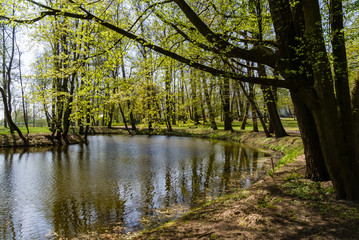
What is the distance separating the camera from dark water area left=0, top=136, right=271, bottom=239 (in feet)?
21.3

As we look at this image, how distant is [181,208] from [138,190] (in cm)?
260

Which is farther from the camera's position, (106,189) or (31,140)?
(31,140)

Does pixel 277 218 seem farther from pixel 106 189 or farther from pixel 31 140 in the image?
pixel 31 140

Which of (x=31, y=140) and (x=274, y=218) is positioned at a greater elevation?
(x=31, y=140)

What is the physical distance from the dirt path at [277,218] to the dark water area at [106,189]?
1472 mm

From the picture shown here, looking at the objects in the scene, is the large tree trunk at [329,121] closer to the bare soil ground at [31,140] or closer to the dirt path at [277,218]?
the dirt path at [277,218]

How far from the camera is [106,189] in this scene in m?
9.36

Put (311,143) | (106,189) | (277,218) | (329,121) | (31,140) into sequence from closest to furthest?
1. (277,218)
2. (329,121)
3. (311,143)
4. (106,189)
5. (31,140)

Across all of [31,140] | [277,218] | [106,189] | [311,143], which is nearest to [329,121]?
[311,143]

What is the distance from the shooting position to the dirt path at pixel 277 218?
4.23m

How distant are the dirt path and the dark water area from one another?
58.0 inches

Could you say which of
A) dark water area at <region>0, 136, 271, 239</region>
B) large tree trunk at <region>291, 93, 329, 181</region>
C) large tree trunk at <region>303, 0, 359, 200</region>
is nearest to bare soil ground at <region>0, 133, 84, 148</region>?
dark water area at <region>0, 136, 271, 239</region>

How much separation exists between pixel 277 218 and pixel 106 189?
271 inches

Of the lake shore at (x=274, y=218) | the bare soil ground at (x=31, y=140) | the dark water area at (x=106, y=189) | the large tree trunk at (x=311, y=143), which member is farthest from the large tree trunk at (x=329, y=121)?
the bare soil ground at (x=31, y=140)
